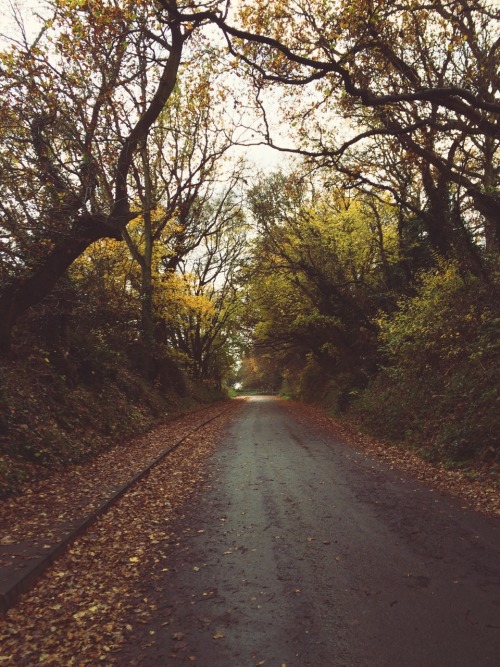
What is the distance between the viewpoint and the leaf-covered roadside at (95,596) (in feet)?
10.6

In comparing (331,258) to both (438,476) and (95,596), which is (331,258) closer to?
(438,476)

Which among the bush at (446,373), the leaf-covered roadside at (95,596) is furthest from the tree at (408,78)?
the leaf-covered roadside at (95,596)

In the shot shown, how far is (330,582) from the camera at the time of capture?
4016 mm

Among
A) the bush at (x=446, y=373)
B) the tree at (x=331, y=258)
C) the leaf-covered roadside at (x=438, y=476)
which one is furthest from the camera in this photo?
the tree at (x=331, y=258)

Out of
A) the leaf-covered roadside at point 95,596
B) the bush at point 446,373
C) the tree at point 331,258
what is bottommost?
the leaf-covered roadside at point 95,596

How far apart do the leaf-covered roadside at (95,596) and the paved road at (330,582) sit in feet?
0.84

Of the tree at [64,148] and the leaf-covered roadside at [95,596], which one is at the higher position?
the tree at [64,148]

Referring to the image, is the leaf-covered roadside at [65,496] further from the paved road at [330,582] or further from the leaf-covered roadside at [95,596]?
the paved road at [330,582]

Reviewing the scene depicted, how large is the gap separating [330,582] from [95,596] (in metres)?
2.17

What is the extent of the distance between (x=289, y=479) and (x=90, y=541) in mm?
3761

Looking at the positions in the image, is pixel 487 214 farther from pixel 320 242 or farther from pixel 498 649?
pixel 498 649

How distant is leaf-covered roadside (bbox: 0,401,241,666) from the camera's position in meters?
3.24

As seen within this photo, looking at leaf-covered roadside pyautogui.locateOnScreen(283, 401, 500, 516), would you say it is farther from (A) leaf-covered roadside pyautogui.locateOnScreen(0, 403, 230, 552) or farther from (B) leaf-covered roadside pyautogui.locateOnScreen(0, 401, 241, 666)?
(A) leaf-covered roadside pyautogui.locateOnScreen(0, 403, 230, 552)

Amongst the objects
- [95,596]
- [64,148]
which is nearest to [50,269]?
[64,148]
